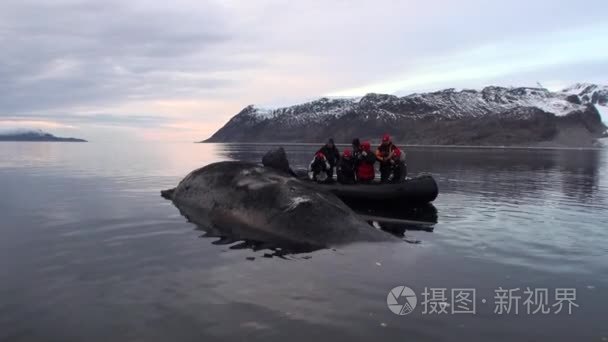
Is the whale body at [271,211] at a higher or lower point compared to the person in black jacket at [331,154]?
lower

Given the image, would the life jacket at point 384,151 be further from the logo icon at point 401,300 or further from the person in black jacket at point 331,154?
the logo icon at point 401,300

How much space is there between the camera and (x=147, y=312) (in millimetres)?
6586

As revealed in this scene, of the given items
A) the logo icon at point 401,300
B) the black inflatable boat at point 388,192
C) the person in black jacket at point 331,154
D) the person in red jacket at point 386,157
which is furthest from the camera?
the person in black jacket at point 331,154

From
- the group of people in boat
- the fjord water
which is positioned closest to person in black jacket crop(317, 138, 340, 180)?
the group of people in boat

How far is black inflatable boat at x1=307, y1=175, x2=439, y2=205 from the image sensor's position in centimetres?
1596

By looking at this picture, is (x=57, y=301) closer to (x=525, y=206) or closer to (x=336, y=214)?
(x=336, y=214)

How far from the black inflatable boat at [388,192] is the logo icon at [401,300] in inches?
336

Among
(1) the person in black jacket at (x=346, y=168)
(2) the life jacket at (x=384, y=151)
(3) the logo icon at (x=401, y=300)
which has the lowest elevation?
(3) the logo icon at (x=401, y=300)

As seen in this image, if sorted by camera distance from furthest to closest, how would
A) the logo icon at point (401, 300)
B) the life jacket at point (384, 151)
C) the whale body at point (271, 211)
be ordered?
1. the life jacket at point (384, 151)
2. the whale body at point (271, 211)
3. the logo icon at point (401, 300)

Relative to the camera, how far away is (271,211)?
1066 cm

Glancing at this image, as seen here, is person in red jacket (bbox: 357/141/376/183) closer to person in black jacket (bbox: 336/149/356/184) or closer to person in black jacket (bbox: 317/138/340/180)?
person in black jacket (bbox: 336/149/356/184)

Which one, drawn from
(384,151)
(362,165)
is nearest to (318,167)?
(362,165)

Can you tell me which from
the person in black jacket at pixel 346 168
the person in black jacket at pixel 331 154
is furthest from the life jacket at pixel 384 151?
the person in black jacket at pixel 331 154

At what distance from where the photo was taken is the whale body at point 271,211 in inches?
395
